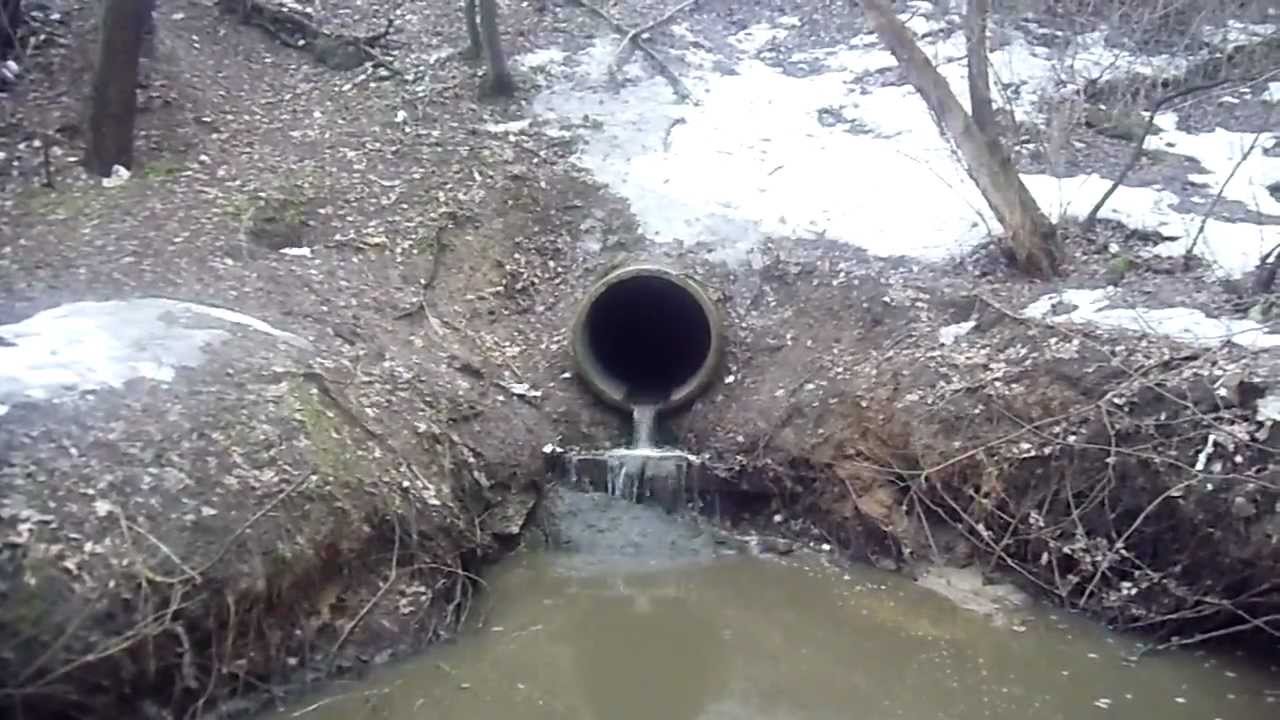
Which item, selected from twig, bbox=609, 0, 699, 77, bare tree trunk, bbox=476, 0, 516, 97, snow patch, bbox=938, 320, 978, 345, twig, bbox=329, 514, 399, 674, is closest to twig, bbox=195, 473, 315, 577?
twig, bbox=329, 514, 399, 674

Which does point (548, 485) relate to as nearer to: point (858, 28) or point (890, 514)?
point (890, 514)

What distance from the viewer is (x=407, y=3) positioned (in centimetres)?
1455

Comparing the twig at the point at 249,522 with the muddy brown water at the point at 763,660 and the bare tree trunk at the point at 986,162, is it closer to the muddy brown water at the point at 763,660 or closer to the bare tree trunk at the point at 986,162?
the muddy brown water at the point at 763,660

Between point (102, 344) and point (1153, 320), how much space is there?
6774 millimetres

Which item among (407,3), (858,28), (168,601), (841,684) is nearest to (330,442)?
(168,601)

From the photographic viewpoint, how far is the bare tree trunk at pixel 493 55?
12422 millimetres

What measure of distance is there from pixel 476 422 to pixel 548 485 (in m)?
0.82

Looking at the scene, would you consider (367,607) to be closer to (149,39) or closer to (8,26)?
(8,26)

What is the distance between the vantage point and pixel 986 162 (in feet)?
30.6

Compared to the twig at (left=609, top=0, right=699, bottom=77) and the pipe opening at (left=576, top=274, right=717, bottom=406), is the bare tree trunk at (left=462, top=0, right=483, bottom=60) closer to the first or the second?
the twig at (left=609, top=0, right=699, bottom=77)

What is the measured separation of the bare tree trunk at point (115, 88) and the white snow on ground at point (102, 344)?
284cm

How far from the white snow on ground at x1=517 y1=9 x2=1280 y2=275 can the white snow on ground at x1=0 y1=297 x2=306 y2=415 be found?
4.72 meters

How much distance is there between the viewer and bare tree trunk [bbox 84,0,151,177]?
30.9 ft

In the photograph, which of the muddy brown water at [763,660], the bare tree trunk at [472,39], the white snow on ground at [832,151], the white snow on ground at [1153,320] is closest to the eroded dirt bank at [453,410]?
the white snow on ground at [1153,320]
